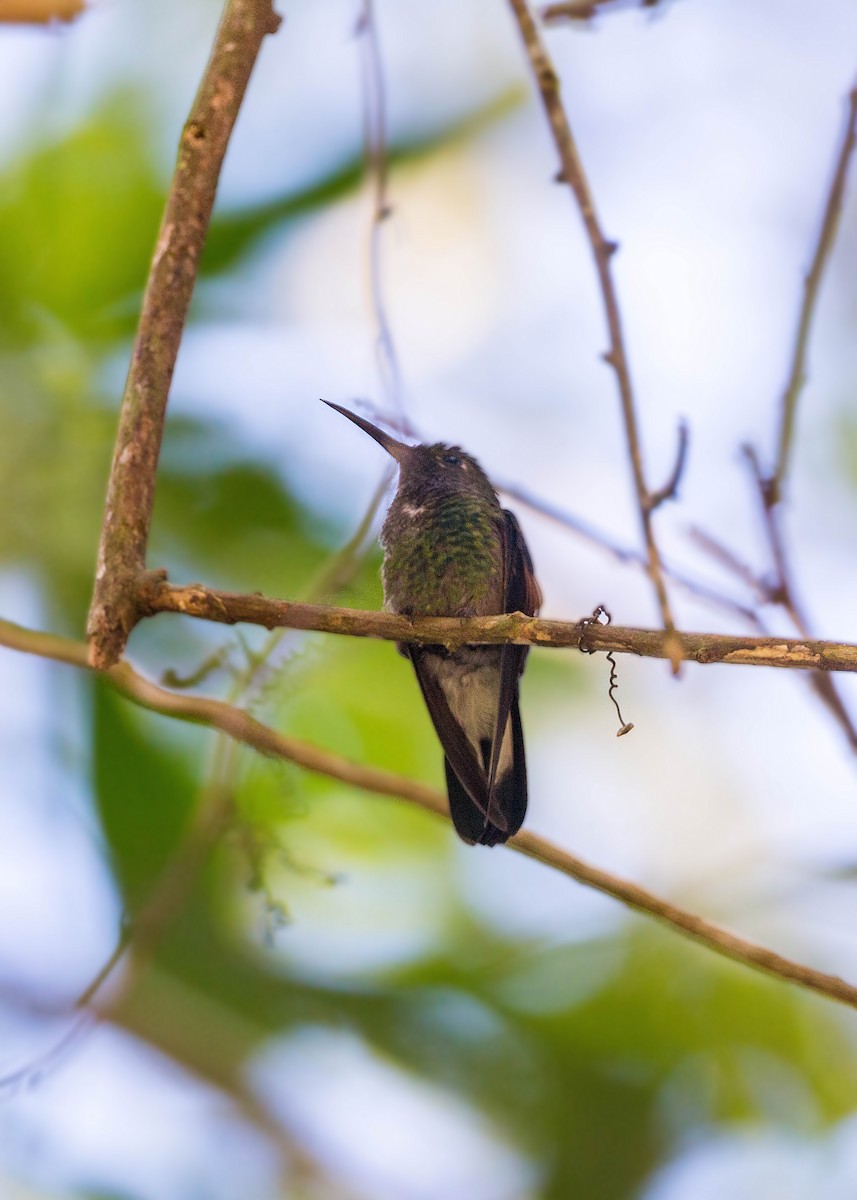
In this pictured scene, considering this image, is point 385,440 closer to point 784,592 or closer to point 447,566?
point 447,566

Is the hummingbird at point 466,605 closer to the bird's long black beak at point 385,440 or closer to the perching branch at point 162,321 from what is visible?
the bird's long black beak at point 385,440

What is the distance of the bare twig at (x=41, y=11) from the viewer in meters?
4.36

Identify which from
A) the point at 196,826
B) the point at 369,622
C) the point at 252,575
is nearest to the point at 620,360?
the point at 369,622

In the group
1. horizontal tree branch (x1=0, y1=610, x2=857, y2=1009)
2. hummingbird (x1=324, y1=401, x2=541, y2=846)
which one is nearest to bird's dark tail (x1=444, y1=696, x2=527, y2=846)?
hummingbird (x1=324, y1=401, x2=541, y2=846)

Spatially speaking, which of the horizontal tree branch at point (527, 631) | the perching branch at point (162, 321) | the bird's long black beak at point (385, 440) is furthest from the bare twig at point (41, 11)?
the horizontal tree branch at point (527, 631)

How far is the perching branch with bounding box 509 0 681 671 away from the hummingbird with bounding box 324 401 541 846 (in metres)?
0.90

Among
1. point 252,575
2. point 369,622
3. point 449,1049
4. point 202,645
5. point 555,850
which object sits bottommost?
point 449,1049

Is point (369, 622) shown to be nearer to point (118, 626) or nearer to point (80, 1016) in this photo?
point (118, 626)

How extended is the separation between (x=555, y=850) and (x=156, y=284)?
6.08ft

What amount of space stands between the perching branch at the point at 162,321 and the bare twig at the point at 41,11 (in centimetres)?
161

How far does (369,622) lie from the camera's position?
290 centimetres

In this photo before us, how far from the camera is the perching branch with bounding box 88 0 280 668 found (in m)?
2.74

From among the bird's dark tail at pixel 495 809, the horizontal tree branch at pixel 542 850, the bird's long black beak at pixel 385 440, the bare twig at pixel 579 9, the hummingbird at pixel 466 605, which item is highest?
the bare twig at pixel 579 9

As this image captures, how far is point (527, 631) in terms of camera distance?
9.70 ft
